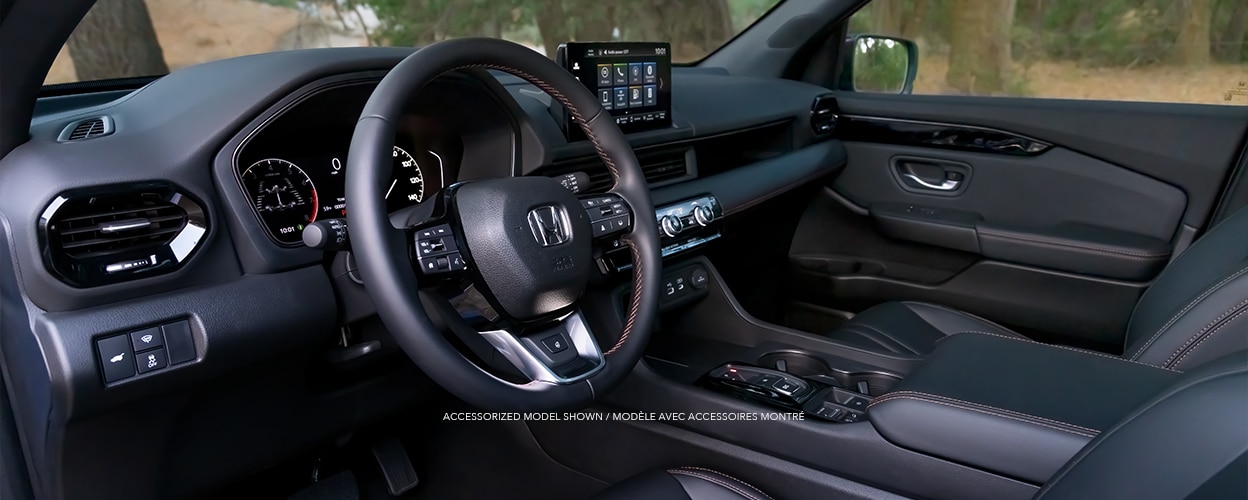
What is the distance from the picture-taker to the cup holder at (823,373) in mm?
1764

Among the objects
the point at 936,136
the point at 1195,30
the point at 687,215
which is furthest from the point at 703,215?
the point at 1195,30

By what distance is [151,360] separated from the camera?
1.08 meters

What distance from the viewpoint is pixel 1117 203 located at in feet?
7.41

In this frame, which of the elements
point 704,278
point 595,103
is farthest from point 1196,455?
point 704,278

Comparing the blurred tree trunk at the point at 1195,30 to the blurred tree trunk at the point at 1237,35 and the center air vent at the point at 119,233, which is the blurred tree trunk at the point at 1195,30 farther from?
the center air vent at the point at 119,233

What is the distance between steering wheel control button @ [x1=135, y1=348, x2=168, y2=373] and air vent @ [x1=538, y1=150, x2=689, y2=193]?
702 mm

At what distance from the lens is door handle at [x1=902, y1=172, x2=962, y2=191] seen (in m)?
2.51

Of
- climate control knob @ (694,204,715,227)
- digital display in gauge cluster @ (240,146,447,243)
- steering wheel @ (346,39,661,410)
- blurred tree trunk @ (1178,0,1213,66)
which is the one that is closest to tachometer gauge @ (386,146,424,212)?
digital display in gauge cluster @ (240,146,447,243)

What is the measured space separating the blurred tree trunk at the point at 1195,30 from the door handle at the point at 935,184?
26.1 inches

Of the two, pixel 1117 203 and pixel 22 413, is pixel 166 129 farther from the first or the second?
pixel 1117 203

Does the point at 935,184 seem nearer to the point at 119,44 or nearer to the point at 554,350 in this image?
the point at 554,350

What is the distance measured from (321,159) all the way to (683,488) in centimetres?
81

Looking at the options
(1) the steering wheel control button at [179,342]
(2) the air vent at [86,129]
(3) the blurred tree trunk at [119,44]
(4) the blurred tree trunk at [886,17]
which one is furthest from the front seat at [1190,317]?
(3) the blurred tree trunk at [119,44]

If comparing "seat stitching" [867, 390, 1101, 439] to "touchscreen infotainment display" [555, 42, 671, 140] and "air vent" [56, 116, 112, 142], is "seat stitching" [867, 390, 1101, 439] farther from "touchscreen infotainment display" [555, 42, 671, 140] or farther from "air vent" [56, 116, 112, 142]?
"air vent" [56, 116, 112, 142]
